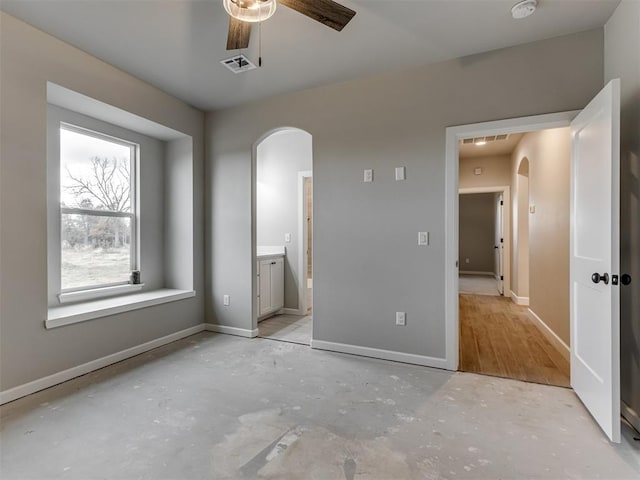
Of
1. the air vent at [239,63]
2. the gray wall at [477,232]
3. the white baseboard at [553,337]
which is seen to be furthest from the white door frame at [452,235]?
the gray wall at [477,232]

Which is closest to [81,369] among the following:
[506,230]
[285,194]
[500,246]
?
[285,194]

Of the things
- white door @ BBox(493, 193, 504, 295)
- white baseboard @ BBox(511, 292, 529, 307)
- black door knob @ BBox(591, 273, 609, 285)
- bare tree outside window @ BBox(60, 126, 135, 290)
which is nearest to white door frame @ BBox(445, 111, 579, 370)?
black door knob @ BBox(591, 273, 609, 285)

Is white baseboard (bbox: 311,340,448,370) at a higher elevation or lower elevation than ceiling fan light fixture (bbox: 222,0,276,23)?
lower

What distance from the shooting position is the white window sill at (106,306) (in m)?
2.57

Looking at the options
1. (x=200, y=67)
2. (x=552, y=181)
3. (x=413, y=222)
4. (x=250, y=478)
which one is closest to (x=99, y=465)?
(x=250, y=478)

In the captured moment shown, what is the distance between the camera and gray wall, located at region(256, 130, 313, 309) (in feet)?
15.4

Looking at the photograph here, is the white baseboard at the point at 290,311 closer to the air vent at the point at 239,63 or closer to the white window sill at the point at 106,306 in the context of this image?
the white window sill at the point at 106,306

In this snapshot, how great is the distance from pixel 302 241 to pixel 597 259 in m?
3.38

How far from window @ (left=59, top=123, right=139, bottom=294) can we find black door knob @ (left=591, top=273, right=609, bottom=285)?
418cm

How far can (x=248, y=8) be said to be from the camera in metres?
1.60

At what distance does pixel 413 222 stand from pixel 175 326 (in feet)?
9.15

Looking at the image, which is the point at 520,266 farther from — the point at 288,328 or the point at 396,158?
the point at 288,328

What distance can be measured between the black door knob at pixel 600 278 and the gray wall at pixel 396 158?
1.06m

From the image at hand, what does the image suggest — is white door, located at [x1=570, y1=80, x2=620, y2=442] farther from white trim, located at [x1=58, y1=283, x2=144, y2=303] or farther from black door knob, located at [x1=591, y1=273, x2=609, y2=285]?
white trim, located at [x1=58, y1=283, x2=144, y2=303]
